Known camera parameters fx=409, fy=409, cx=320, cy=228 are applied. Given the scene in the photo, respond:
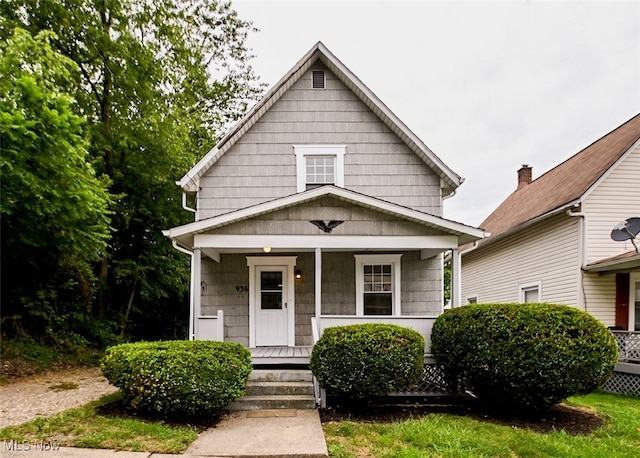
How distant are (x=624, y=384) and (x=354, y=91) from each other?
8318 mm

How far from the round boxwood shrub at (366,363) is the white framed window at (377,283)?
2908mm

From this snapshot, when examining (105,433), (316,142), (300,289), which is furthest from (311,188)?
(105,433)

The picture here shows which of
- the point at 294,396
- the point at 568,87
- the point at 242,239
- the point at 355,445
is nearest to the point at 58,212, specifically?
the point at 242,239

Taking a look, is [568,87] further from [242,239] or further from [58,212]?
[58,212]

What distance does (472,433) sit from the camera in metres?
4.94

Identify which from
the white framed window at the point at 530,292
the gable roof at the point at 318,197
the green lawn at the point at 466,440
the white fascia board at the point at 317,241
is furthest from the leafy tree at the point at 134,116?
the white framed window at the point at 530,292

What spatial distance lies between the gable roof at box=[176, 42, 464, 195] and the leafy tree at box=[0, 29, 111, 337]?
2435mm

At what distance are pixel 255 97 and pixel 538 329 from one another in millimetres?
16205

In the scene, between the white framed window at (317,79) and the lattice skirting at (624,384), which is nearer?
the lattice skirting at (624,384)

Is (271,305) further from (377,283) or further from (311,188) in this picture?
(311,188)

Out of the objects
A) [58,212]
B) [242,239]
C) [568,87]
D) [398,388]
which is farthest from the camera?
[568,87]

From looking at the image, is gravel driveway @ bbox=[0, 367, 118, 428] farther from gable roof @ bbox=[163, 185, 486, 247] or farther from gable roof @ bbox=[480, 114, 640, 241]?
gable roof @ bbox=[480, 114, 640, 241]

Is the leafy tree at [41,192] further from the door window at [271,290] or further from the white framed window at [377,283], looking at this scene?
the white framed window at [377,283]

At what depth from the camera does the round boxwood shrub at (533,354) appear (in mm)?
5449
